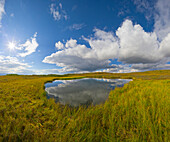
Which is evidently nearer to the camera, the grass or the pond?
the grass

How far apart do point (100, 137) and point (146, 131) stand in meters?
2.10

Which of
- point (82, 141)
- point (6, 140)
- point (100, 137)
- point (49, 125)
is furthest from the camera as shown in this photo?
point (49, 125)

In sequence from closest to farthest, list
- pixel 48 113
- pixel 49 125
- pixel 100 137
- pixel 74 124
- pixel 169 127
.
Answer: pixel 169 127 → pixel 100 137 → pixel 74 124 → pixel 49 125 → pixel 48 113

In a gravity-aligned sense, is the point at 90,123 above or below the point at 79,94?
above

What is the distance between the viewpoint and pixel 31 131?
3215 mm

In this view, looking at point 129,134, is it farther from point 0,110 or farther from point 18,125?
point 0,110

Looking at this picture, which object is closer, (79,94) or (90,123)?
(90,123)

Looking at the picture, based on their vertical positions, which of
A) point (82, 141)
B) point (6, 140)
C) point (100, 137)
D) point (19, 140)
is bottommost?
point (100, 137)

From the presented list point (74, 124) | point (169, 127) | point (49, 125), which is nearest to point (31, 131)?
point (49, 125)

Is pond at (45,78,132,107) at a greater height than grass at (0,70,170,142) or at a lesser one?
lesser

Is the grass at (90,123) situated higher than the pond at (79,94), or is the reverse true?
the grass at (90,123)

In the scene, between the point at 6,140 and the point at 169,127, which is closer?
the point at 6,140

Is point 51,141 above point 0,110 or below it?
below

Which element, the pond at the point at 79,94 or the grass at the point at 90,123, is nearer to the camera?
the grass at the point at 90,123
